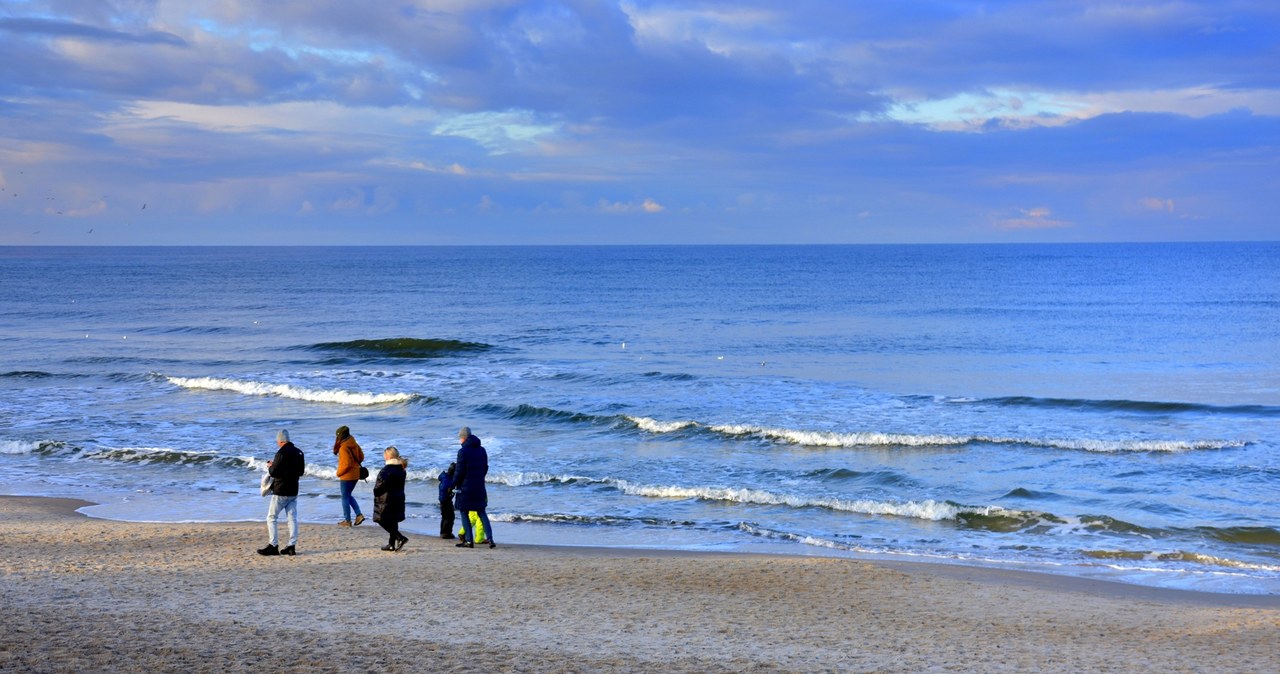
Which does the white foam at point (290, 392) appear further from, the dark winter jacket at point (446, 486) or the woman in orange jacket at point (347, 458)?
the dark winter jacket at point (446, 486)

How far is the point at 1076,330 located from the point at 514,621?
44.4m

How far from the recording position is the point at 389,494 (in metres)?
13.9

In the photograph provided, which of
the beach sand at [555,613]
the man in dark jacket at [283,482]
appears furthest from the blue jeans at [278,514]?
the beach sand at [555,613]

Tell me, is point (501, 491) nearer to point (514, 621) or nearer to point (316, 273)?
point (514, 621)

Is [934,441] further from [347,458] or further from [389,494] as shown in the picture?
[389,494]

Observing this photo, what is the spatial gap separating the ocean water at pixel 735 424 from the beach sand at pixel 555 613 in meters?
2.18

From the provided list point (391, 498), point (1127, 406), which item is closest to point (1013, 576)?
point (391, 498)

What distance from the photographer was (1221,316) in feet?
182

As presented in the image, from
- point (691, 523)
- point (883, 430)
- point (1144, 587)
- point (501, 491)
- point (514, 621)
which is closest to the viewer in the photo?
point (514, 621)

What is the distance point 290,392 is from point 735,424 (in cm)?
1435

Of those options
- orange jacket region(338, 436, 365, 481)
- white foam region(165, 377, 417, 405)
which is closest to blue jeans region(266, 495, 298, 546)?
orange jacket region(338, 436, 365, 481)

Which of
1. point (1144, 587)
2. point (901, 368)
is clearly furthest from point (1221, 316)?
point (1144, 587)

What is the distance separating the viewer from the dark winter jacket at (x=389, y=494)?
13961 mm

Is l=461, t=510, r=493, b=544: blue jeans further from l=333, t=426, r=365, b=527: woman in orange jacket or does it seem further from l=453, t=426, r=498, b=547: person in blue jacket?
l=333, t=426, r=365, b=527: woman in orange jacket
